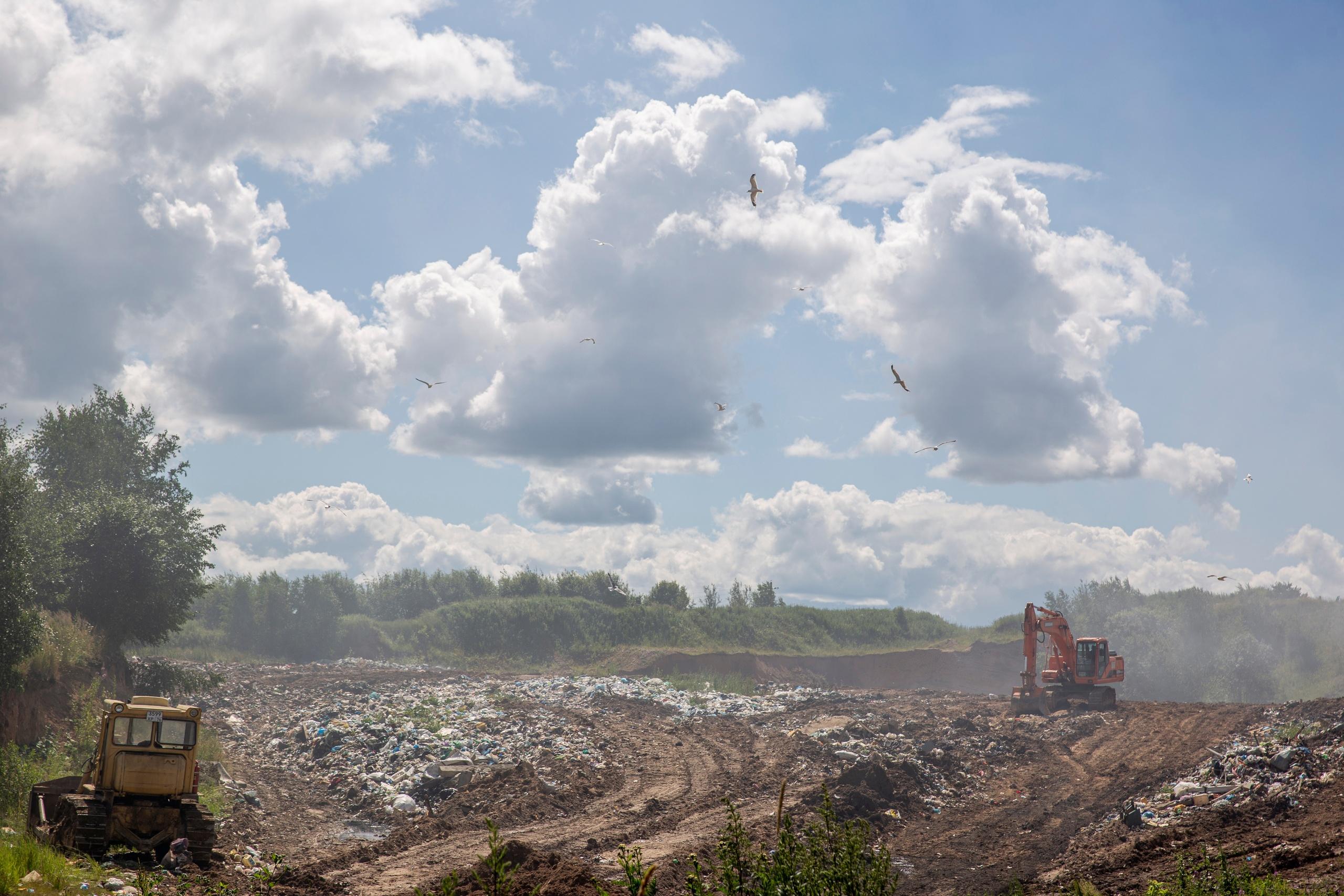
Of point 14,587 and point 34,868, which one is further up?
point 14,587

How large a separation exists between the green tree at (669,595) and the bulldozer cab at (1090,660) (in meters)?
35.6

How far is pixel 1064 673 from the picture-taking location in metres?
A: 25.4

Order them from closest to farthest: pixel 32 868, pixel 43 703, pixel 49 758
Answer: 1. pixel 32 868
2. pixel 49 758
3. pixel 43 703

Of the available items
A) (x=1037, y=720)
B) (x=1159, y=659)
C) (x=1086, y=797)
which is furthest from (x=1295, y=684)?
(x=1086, y=797)

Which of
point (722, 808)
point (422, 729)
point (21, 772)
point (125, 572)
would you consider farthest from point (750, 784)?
point (125, 572)

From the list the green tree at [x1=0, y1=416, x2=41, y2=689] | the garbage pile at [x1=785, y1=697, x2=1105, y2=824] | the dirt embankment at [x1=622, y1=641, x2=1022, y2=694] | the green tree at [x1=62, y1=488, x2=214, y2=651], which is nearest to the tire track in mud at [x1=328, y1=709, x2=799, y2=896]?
the garbage pile at [x1=785, y1=697, x2=1105, y2=824]

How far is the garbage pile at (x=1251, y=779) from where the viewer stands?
→ 12.2 meters

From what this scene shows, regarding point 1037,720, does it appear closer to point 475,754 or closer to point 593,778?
point 593,778

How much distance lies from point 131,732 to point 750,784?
9.70 metres

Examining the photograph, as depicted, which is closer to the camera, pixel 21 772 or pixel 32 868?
pixel 32 868

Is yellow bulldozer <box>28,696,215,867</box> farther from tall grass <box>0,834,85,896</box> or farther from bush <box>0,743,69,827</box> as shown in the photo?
bush <box>0,743,69,827</box>

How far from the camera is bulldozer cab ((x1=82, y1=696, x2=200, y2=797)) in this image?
10547mm

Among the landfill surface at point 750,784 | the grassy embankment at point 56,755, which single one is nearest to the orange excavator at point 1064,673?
the landfill surface at point 750,784

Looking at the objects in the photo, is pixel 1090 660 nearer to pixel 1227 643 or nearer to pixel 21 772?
pixel 1227 643
